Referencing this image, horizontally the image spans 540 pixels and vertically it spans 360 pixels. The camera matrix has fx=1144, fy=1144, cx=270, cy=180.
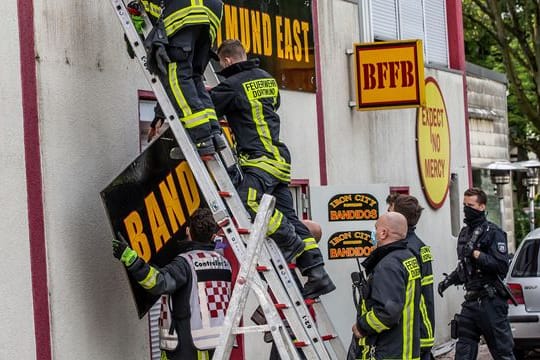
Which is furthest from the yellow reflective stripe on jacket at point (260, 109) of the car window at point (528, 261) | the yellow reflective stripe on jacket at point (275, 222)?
the car window at point (528, 261)

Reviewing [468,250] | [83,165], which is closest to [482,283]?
[468,250]

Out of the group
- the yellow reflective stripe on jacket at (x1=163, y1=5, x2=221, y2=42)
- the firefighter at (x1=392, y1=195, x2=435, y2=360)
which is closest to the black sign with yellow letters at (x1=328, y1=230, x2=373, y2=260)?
the firefighter at (x1=392, y1=195, x2=435, y2=360)

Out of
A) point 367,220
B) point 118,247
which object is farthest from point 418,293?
point 367,220

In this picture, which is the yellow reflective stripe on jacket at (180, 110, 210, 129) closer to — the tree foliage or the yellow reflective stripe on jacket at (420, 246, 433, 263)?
the yellow reflective stripe on jacket at (420, 246, 433, 263)

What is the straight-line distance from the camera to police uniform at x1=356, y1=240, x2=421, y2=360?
740 cm

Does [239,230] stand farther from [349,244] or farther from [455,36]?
[455,36]

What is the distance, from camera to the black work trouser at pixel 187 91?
724 cm

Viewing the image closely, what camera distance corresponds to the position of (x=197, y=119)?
23.8ft

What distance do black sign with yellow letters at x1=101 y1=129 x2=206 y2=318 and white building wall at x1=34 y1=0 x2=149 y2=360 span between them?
1.26ft

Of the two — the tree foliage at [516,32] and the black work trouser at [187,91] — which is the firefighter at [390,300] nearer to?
the black work trouser at [187,91]

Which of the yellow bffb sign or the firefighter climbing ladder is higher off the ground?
the yellow bffb sign

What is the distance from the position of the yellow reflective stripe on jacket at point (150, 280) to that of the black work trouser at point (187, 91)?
91 centimetres

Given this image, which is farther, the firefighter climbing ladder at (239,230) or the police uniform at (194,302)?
the police uniform at (194,302)

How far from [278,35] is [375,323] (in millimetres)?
4951
